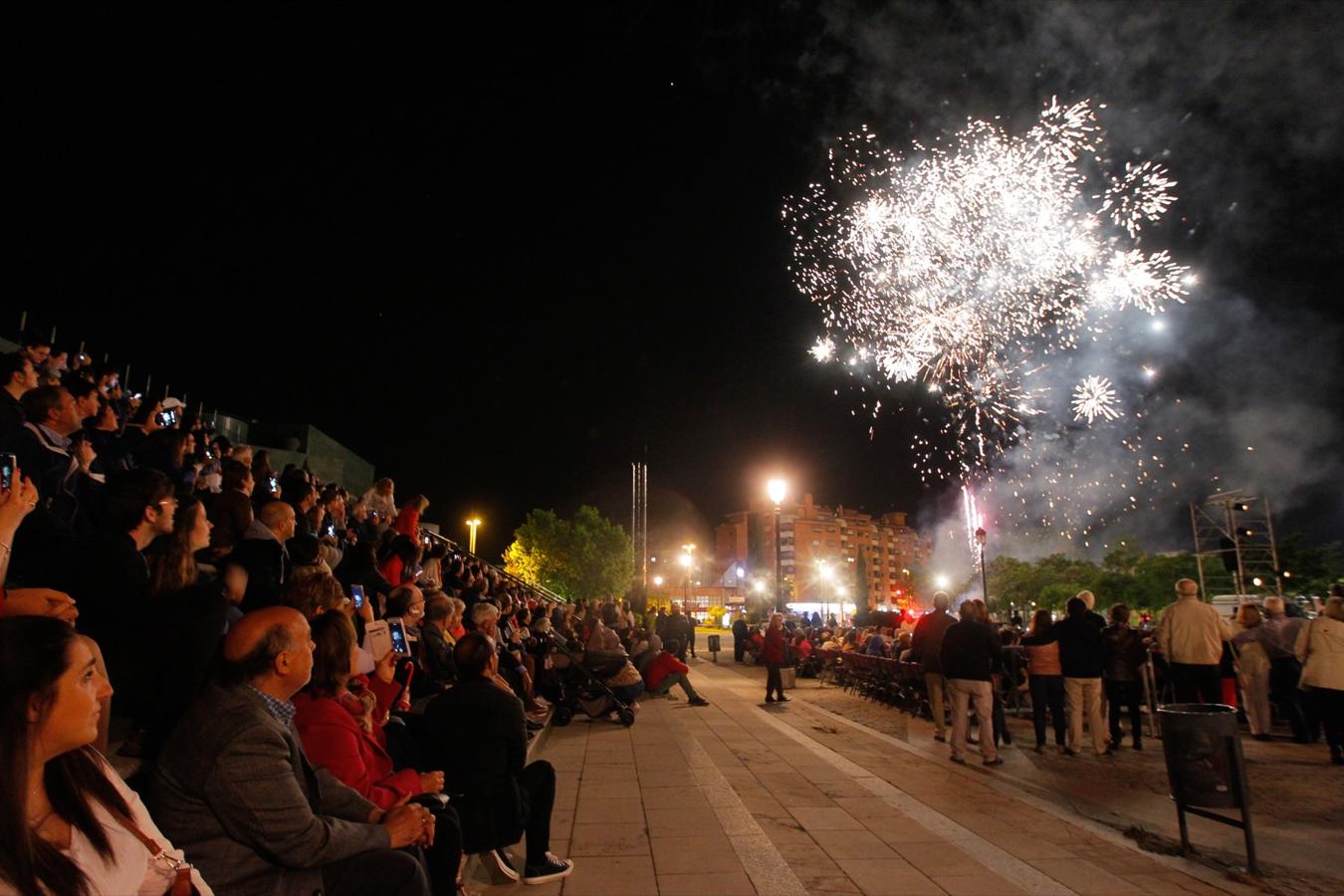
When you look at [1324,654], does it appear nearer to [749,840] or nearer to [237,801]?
[749,840]

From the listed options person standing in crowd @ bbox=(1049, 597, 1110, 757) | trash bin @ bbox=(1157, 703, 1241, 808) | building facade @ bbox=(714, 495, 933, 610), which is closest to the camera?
trash bin @ bbox=(1157, 703, 1241, 808)

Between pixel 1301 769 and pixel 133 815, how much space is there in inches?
421

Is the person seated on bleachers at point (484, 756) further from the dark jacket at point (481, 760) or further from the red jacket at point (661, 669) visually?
the red jacket at point (661, 669)

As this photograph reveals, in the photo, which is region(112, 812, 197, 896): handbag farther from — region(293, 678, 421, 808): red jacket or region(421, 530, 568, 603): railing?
region(421, 530, 568, 603): railing

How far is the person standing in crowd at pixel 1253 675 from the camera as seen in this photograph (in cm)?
1091

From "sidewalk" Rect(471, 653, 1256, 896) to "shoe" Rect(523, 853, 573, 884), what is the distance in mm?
85

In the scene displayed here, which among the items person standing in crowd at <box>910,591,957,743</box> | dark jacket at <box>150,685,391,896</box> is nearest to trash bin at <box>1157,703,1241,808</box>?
person standing in crowd at <box>910,591,957,743</box>

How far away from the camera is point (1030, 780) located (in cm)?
810

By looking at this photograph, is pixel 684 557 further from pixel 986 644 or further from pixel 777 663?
pixel 986 644

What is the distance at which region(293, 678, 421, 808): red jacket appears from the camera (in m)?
3.38

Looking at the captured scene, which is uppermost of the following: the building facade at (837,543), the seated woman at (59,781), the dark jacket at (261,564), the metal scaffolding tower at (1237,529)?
the building facade at (837,543)

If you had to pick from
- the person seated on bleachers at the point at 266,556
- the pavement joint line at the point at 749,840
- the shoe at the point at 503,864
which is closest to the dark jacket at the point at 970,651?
the pavement joint line at the point at 749,840

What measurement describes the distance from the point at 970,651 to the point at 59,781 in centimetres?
888

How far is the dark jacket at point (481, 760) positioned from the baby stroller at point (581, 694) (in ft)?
23.1
